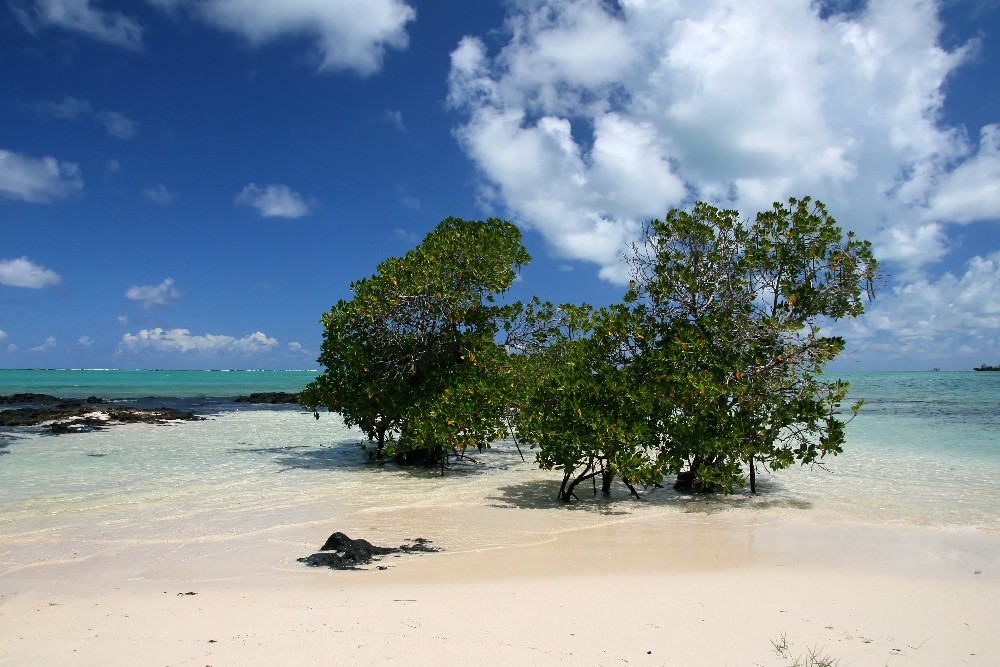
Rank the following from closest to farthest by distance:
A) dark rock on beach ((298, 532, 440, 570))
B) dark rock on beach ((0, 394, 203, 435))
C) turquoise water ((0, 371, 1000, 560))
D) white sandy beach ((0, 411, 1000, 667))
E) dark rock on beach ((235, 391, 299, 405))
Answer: white sandy beach ((0, 411, 1000, 667)) < dark rock on beach ((298, 532, 440, 570)) < turquoise water ((0, 371, 1000, 560)) < dark rock on beach ((0, 394, 203, 435)) < dark rock on beach ((235, 391, 299, 405))

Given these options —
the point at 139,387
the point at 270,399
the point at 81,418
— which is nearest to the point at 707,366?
the point at 81,418

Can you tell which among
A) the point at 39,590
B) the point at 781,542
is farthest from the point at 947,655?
the point at 39,590

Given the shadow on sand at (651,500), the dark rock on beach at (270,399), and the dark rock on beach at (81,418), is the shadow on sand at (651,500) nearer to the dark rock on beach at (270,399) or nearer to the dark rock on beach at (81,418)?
the dark rock on beach at (81,418)

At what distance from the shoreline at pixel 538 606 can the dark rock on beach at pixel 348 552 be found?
21cm

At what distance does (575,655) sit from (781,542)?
4816mm

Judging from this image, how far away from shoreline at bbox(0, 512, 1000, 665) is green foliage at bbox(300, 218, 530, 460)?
16.4 feet

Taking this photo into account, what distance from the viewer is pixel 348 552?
7.18 meters

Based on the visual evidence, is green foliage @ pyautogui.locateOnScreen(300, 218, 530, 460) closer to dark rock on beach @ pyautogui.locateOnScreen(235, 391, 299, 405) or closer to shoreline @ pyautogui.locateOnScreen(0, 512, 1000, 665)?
shoreline @ pyautogui.locateOnScreen(0, 512, 1000, 665)

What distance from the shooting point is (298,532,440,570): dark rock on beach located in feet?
22.9

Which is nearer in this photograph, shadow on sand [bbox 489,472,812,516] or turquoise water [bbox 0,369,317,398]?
shadow on sand [bbox 489,472,812,516]

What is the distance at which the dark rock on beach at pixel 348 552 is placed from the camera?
699 cm

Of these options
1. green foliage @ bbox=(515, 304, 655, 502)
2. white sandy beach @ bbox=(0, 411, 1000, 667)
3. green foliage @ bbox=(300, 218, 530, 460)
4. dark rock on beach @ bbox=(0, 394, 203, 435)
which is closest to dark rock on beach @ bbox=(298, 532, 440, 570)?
white sandy beach @ bbox=(0, 411, 1000, 667)

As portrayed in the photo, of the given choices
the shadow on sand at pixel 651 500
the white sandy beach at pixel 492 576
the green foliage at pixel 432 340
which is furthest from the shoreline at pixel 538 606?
the green foliage at pixel 432 340

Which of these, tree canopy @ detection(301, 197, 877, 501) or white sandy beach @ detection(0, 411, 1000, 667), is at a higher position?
tree canopy @ detection(301, 197, 877, 501)
